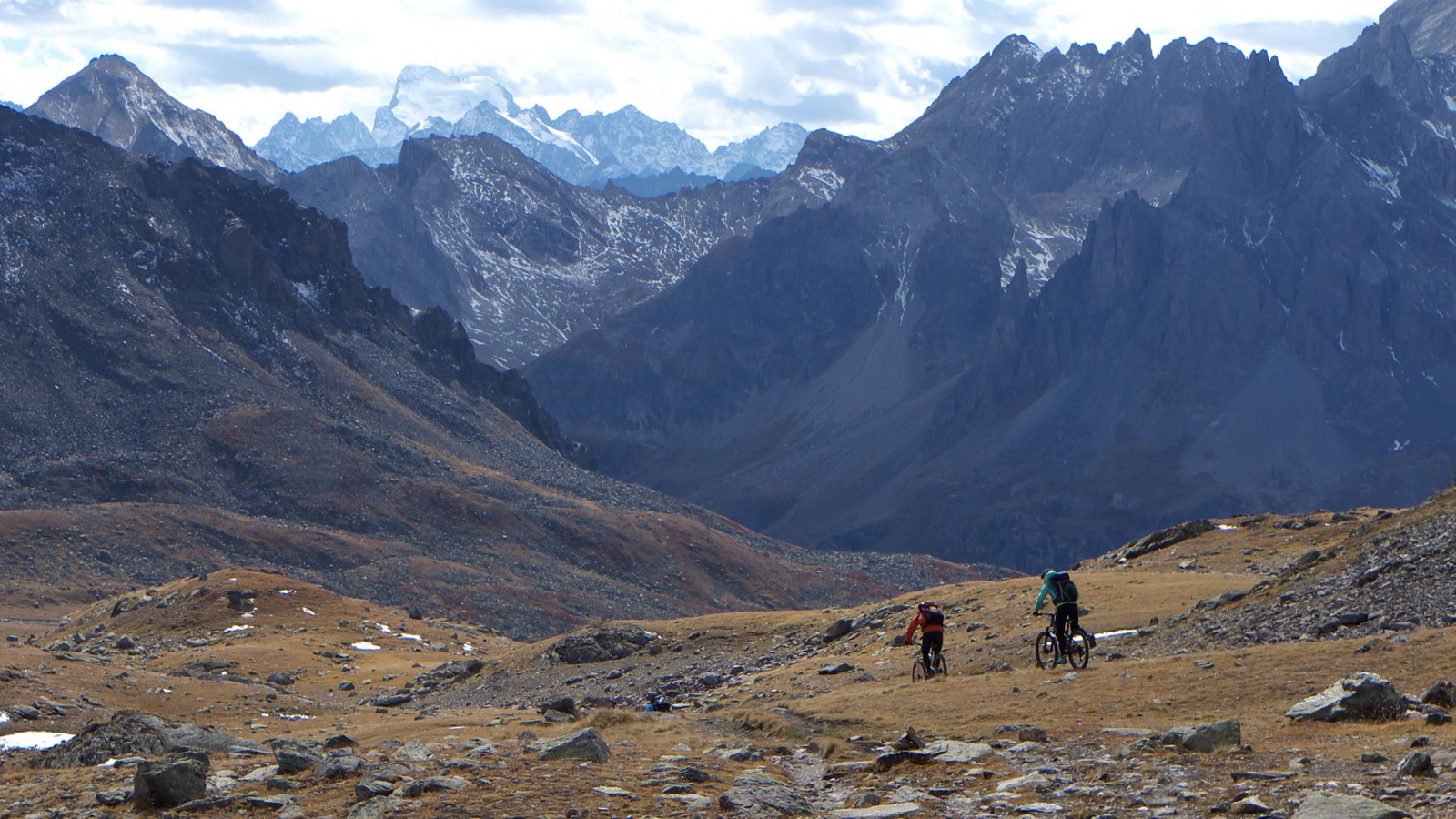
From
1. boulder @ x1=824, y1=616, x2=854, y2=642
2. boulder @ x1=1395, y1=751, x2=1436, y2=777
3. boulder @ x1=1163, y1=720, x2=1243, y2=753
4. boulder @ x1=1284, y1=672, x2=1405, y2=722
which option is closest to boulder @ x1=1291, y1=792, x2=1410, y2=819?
boulder @ x1=1395, y1=751, x2=1436, y2=777

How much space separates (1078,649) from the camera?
38344mm

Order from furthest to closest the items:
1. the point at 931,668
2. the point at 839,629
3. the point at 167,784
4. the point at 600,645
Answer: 1. the point at 600,645
2. the point at 839,629
3. the point at 931,668
4. the point at 167,784

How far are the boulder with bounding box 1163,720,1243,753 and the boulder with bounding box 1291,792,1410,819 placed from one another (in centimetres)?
456

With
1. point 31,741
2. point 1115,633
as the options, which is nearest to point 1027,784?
point 1115,633

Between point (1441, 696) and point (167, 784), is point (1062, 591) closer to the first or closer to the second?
point (1441, 696)

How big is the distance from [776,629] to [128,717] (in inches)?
1264

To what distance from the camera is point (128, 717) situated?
32438mm

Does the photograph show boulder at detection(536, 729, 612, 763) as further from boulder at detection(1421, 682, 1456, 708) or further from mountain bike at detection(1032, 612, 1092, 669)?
boulder at detection(1421, 682, 1456, 708)

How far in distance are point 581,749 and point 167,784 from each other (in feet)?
23.2

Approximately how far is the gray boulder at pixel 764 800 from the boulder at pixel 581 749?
3.47m

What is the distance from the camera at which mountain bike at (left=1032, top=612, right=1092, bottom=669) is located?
125ft

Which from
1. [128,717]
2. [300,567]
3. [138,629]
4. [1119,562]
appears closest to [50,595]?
[300,567]

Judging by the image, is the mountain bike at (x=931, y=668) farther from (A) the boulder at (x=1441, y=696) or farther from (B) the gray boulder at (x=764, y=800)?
(B) the gray boulder at (x=764, y=800)

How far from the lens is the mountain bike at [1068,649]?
3816cm
